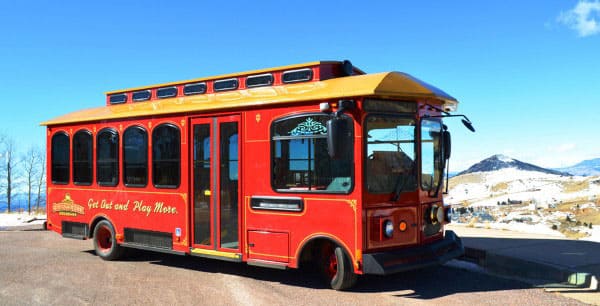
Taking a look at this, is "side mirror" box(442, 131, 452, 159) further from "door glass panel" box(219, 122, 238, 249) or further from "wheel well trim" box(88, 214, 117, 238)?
"wheel well trim" box(88, 214, 117, 238)

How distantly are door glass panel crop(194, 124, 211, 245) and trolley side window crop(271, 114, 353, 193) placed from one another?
50.5 inches

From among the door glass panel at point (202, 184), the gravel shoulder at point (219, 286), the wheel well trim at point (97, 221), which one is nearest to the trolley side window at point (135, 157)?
the wheel well trim at point (97, 221)

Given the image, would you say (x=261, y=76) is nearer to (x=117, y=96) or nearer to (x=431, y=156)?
(x=431, y=156)

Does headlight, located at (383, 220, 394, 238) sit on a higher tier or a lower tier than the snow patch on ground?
higher

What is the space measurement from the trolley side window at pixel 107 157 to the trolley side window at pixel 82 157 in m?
0.27

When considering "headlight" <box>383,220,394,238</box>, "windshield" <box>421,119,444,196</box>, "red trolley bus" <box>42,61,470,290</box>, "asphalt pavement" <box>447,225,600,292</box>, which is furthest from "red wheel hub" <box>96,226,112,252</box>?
"asphalt pavement" <box>447,225,600,292</box>

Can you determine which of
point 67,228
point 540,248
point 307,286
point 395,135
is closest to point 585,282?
point 540,248

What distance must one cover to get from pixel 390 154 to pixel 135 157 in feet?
14.8

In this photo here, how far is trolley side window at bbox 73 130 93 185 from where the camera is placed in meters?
9.07

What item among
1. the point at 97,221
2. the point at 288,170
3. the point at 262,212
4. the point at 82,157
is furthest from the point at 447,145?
the point at 82,157

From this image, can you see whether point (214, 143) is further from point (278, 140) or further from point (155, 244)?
point (155, 244)

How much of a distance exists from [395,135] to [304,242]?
5.85 feet

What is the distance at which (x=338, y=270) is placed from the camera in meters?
5.98

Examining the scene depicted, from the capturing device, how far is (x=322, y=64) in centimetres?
664
